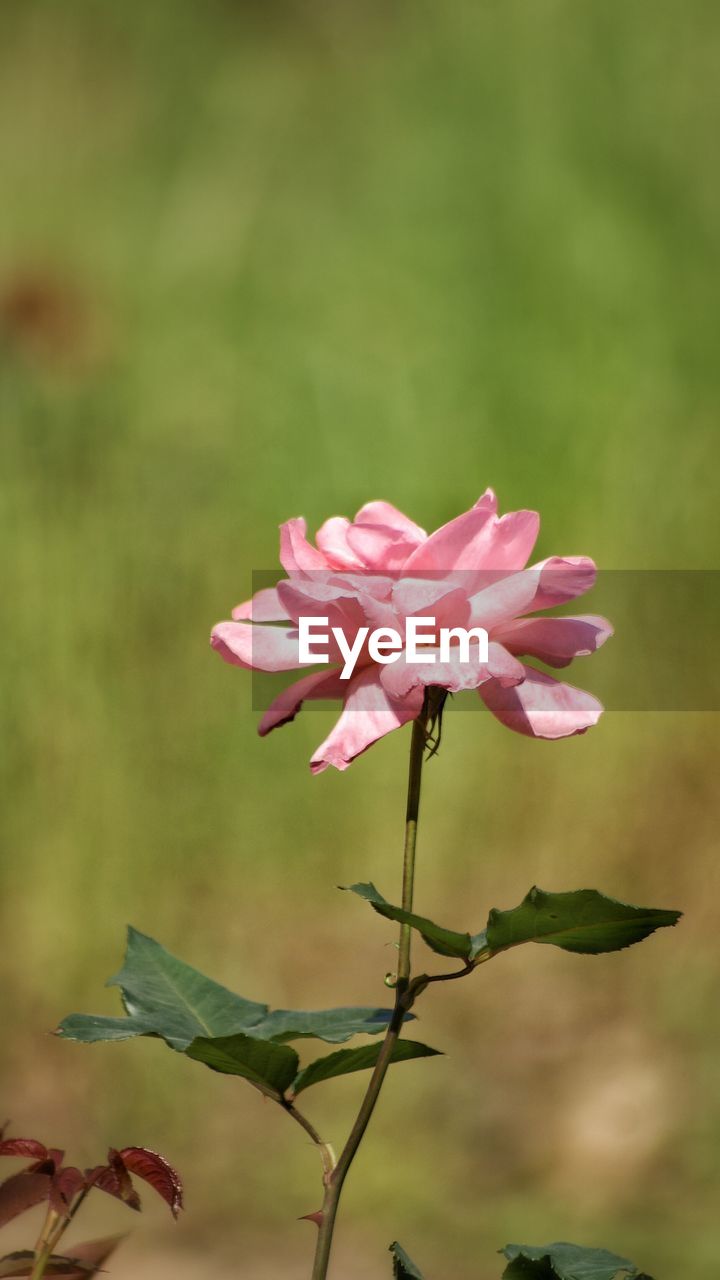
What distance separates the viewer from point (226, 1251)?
33.3 inches

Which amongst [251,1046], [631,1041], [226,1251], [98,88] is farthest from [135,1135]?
[98,88]

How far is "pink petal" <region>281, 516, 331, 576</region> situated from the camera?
338 millimetres

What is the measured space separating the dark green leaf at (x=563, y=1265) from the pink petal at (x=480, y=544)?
18 cm

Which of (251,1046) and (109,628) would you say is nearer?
(251,1046)

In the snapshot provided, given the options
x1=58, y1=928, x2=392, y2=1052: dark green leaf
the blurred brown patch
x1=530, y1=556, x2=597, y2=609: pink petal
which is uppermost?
the blurred brown patch

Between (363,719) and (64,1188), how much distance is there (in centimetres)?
14

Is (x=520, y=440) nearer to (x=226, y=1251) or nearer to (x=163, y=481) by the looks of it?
(x=163, y=481)

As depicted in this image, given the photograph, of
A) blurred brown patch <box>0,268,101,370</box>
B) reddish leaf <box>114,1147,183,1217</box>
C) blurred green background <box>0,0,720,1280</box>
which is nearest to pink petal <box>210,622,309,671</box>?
reddish leaf <box>114,1147,183,1217</box>

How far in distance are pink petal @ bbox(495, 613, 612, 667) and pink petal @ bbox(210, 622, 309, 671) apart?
0.18 feet

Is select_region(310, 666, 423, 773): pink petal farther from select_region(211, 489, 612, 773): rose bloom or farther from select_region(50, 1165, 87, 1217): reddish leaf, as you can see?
select_region(50, 1165, 87, 1217): reddish leaf

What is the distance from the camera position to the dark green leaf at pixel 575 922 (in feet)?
0.96

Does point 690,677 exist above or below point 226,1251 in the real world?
above

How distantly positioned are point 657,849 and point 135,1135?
16.7 inches

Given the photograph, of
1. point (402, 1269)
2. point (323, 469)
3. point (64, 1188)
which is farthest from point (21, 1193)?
point (323, 469)
